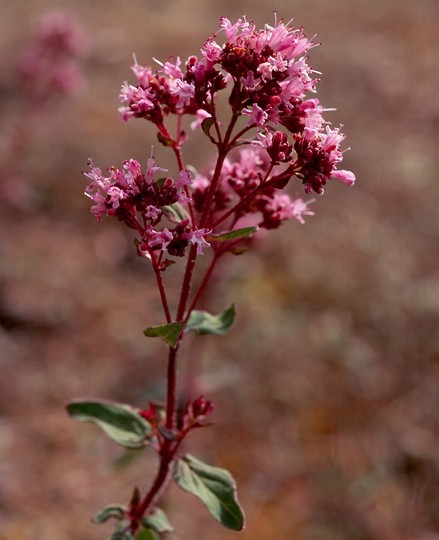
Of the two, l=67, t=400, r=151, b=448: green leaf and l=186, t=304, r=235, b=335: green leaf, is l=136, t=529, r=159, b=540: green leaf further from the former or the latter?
l=186, t=304, r=235, b=335: green leaf

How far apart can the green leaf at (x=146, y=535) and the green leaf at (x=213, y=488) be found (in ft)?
0.69

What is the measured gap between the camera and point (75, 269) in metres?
4.96

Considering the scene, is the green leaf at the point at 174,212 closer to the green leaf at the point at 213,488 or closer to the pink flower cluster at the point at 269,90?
the pink flower cluster at the point at 269,90

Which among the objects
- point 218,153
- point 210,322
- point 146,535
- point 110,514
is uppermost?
point 218,153

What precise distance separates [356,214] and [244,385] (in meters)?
2.12

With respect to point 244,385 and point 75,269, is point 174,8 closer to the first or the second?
point 75,269

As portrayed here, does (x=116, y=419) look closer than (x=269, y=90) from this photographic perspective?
No

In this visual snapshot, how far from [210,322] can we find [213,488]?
0.52 metres

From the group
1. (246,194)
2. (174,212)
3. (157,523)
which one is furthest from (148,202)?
(157,523)

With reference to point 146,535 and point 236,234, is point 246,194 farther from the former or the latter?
point 146,535

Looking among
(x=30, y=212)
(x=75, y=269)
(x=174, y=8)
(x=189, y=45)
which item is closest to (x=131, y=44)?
(x=189, y=45)

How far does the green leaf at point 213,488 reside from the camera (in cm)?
220

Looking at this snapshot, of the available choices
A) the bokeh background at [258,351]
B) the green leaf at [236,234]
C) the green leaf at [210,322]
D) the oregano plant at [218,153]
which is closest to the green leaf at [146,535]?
the oregano plant at [218,153]

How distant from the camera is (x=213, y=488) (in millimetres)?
2291
